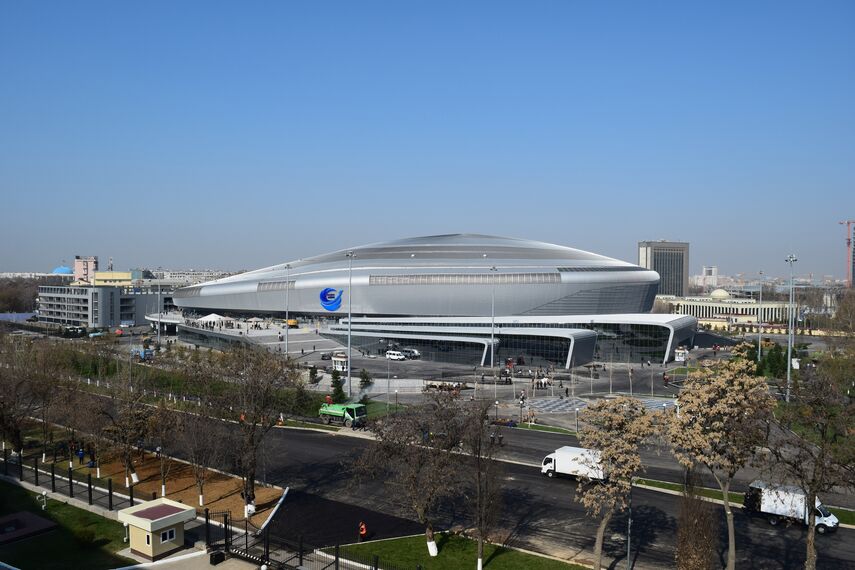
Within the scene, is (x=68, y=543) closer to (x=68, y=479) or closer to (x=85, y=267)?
(x=68, y=479)

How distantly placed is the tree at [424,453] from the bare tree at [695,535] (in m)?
5.41

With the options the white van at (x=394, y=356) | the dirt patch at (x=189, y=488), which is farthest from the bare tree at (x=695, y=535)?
the white van at (x=394, y=356)

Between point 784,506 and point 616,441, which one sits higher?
point 616,441

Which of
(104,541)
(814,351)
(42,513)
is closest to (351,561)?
(104,541)

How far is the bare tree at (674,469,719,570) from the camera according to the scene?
43.0ft

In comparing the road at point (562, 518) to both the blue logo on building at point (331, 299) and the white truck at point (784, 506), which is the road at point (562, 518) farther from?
the blue logo on building at point (331, 299)

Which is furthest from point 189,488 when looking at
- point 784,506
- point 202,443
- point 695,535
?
point 784,506

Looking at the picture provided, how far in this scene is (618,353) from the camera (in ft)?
194

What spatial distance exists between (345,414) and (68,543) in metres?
15.8

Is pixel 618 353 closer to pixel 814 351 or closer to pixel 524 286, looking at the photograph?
pixel 524 286

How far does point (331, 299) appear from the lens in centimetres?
7350

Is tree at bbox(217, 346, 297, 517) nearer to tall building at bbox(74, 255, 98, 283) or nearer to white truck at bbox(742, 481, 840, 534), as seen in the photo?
white truck at bbox(742, 481, 840, 534)

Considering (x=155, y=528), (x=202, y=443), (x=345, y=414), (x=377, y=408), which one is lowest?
(x=377, y=408)

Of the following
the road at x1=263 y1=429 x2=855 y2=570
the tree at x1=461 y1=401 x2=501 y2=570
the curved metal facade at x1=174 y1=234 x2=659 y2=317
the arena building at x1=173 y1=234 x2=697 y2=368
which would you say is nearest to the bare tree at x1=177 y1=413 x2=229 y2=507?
the road at x1=263 y1=429 x2=855 y2=570
